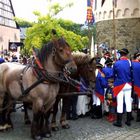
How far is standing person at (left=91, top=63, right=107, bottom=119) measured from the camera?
10.8 metres

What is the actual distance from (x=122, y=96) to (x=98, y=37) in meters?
32.4

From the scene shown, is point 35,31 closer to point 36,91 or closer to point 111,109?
point 111,109

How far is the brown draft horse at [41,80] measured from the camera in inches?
320

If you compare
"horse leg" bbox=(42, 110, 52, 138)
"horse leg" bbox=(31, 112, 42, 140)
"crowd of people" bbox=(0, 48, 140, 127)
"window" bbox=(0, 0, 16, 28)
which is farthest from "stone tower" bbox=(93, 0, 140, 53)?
"horse leg" bbox=(31, 112, 42, 140)

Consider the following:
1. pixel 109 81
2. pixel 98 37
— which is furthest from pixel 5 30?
pixel 109 81

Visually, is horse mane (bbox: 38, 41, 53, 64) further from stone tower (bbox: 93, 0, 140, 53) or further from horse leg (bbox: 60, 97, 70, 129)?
stone tower (bbox: 93, 0, 140, 53)

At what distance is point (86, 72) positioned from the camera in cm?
Answer: 970

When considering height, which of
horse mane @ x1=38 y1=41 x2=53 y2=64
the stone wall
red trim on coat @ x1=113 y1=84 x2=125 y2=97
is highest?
the stone wall

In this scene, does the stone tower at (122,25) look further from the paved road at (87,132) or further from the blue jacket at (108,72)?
the paved road at (87,132)

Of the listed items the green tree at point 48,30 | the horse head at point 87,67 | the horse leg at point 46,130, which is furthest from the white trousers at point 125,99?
the green tree at point 48,30

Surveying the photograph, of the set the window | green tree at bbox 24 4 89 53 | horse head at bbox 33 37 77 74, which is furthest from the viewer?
the window

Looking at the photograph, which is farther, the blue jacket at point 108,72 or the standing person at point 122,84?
the blue jacket at point 108,72

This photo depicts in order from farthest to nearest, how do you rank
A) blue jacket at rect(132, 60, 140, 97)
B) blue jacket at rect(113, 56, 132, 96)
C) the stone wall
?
A: the stone wall < blue jacket at rect(132, 60, 140, 97) < blue jacket at rect(113, 56, 132, 96)

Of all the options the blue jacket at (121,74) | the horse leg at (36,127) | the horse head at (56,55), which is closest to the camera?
the horse head at (56,55)
